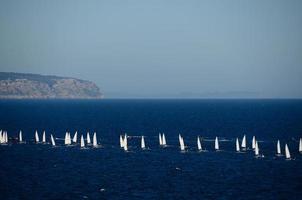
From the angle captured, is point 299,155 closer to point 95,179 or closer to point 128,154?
point 128,154

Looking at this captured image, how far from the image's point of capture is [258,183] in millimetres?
74938

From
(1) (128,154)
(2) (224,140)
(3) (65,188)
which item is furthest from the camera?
(2) (224,140)

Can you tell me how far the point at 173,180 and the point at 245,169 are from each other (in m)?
13.7

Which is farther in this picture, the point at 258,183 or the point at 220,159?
the point at 220,159

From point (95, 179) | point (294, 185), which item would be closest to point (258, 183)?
point (294, 185)

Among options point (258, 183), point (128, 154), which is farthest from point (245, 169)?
point (128, 154)

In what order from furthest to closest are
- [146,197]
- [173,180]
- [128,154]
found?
[128,154], [173,180], [146,197]

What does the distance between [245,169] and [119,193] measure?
81.8ft

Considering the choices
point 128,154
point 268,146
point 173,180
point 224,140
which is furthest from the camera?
point 224,140

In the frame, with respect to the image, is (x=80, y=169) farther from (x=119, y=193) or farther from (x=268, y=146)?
(x=268, y=146)

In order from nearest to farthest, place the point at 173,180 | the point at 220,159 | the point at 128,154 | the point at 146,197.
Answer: the point at 146,197 < the point at 173,180 < the point at 220,159 < the point at 128,154

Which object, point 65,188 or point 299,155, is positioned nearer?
point 65,188

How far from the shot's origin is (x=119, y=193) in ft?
224

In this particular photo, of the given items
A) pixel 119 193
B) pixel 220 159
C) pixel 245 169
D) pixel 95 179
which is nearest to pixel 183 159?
pixel 220 159
